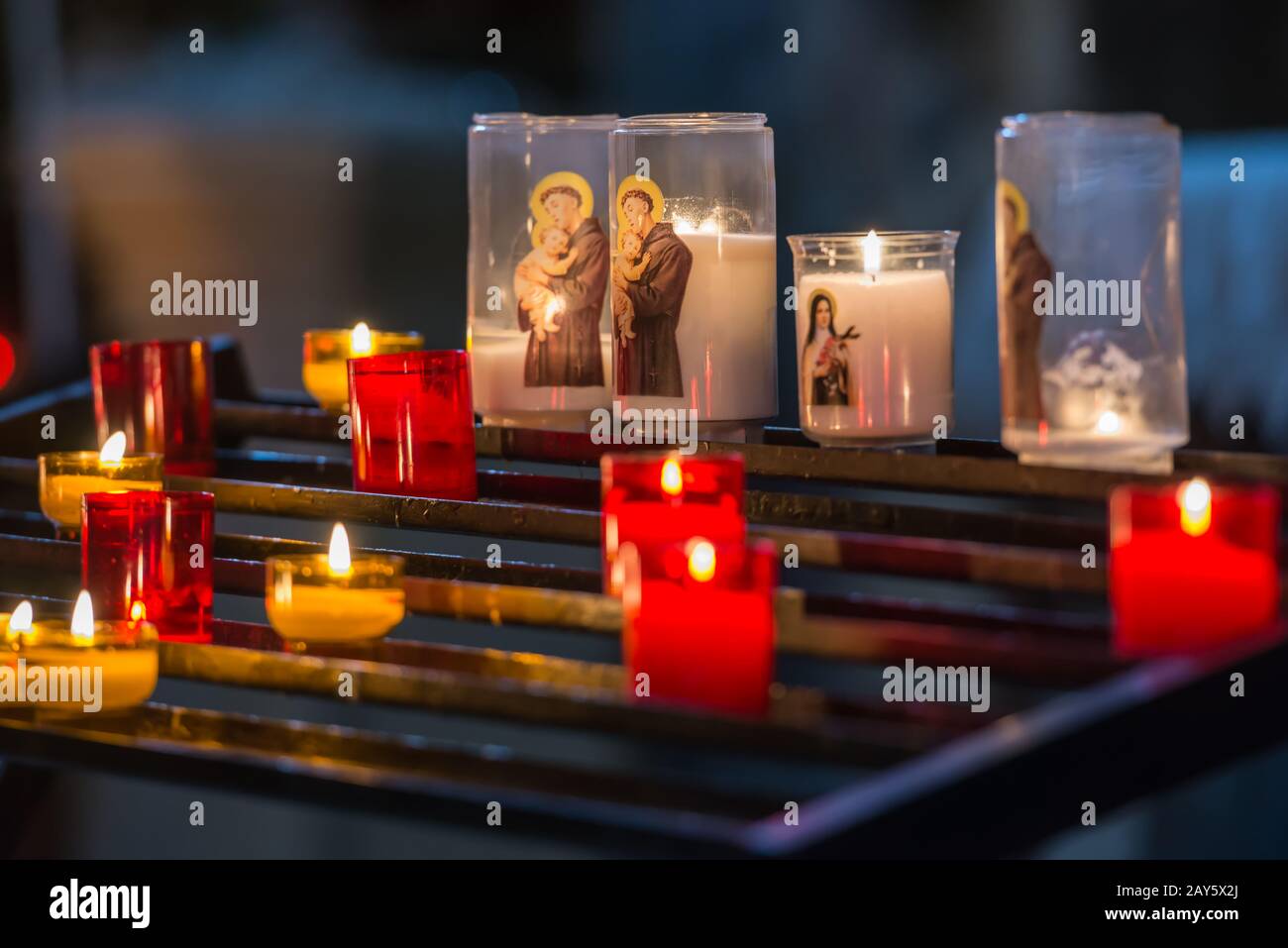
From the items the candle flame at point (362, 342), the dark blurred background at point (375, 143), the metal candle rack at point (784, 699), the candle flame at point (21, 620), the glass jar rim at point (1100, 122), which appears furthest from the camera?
the dark blurred background at point (375, 143)

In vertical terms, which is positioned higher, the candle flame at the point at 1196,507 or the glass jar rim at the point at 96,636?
the candle flame at the point at 1196,507

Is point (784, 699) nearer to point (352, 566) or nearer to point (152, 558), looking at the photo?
point (352, 566)

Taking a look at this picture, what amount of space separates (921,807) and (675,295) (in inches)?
23.2

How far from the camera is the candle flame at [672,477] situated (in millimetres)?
977

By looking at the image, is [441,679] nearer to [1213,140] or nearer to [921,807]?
[921,807]

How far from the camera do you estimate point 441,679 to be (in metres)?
0.81

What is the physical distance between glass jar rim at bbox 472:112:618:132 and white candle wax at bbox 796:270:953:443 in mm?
227

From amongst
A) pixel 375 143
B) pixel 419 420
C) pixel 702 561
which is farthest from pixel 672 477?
pixel 375 143

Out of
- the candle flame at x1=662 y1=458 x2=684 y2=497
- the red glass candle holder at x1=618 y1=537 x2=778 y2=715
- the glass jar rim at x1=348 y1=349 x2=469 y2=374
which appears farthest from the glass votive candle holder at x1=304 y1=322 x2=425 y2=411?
the red glass candle holder at x1=618 y1=537 x2=778 y2=715

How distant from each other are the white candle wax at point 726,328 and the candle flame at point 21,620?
42 cm

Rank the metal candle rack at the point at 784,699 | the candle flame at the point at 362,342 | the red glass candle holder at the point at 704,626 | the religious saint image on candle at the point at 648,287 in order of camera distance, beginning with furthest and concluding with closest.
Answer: the candle flame at the point at 362,342, the religious saint image on candle at the point at 648,287, the red glass candle holder at the point at 704,626, the metal candle rack at the point at 784,699

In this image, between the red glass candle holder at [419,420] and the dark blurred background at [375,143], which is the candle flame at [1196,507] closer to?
the red glass candle holder at [419,420]

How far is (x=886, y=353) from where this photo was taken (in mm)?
1119

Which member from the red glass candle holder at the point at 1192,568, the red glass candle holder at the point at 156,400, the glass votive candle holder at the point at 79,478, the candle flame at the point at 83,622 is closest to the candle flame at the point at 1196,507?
the red glass candle holder at the point at 1192,568
